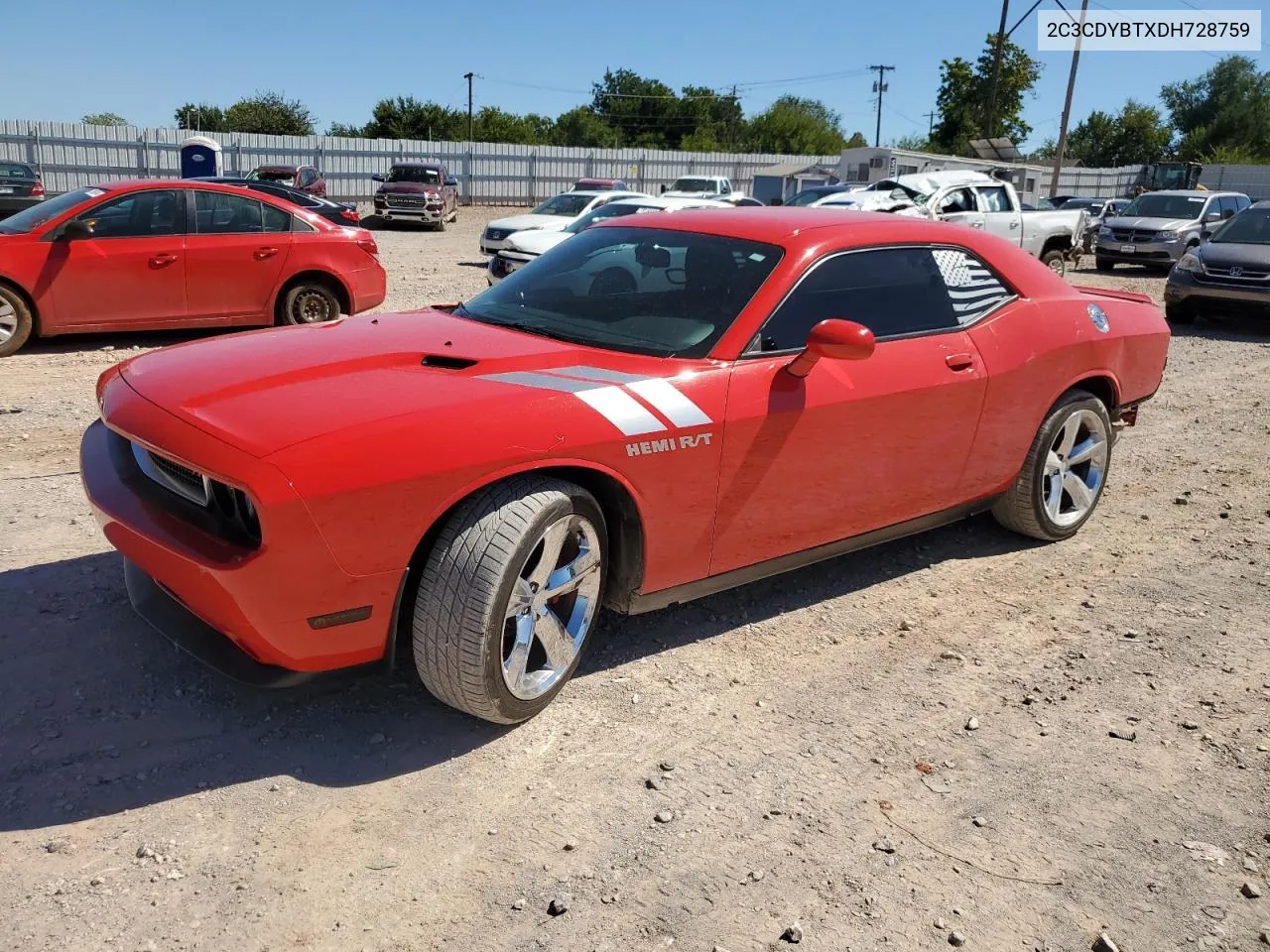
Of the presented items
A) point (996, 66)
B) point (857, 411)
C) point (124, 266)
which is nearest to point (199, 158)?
point (124, 266)

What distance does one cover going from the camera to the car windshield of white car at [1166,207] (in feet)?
68.4

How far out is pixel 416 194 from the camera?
93.2 ft

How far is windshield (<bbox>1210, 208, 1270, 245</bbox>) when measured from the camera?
524 inches

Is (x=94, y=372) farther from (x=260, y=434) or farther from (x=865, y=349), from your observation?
(x=865, y=349)

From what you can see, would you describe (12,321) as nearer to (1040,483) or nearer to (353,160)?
(1040,483)

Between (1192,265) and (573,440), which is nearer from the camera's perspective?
(573,440)

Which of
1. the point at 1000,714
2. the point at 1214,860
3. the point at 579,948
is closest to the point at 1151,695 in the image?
the point at 1000,714

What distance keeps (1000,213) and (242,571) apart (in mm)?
16210

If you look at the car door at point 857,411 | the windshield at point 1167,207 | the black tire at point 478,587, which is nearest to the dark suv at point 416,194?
the windshield at point 1167,207

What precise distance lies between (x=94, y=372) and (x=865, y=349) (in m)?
6.75

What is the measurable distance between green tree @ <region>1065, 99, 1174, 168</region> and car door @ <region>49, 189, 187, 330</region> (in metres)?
75.4

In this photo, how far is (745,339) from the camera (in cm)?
376

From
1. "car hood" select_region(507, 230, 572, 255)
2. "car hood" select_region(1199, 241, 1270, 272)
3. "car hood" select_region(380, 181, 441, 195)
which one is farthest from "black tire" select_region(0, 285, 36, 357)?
"car hood" select_region(380, 181, 441, 195)

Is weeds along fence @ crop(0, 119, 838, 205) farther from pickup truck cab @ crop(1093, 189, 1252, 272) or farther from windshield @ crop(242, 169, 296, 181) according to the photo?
pickup truck cab @ crop(1093, 189, 1252, 272)
